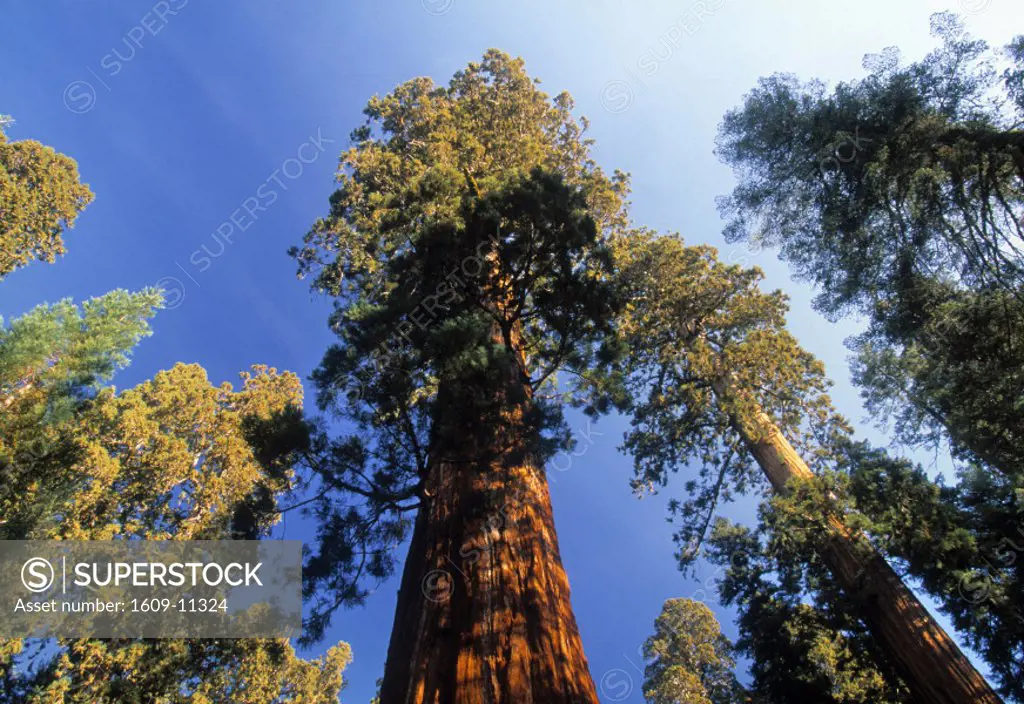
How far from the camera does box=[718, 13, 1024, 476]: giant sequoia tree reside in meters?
6.94

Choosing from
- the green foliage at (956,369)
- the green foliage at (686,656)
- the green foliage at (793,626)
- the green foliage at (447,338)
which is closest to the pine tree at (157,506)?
the green foliage at (447,338)

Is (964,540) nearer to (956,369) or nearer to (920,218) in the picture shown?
(956,369)

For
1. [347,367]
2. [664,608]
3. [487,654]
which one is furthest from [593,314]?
[664,608]

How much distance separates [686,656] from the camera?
53.2 feet

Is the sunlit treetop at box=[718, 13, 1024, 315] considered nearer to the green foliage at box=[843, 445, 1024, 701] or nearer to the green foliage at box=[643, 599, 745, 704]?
the green foliage at box=[843, 445, 1024, 701]

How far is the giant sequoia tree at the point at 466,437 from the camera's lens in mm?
3221

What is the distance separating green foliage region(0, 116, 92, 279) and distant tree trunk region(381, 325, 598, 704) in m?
16.7

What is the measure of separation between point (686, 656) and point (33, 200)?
24995 millimetres

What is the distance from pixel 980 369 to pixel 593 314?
5547 mm

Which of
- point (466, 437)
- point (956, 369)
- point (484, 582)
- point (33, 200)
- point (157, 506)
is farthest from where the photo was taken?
point (33, 200)

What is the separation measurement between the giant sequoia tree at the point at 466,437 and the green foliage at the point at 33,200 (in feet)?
46.3

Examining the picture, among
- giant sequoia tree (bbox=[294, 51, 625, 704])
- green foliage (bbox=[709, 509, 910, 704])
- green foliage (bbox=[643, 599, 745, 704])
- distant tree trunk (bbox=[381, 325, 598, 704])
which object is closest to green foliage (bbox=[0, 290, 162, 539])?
giant sequoia tree (bbox=[294, 51, 625, 704])

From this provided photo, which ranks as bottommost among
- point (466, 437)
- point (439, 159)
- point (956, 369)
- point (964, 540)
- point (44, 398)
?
point (964, 540)

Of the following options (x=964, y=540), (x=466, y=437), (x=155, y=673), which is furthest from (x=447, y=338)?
(x=155, y=673)
